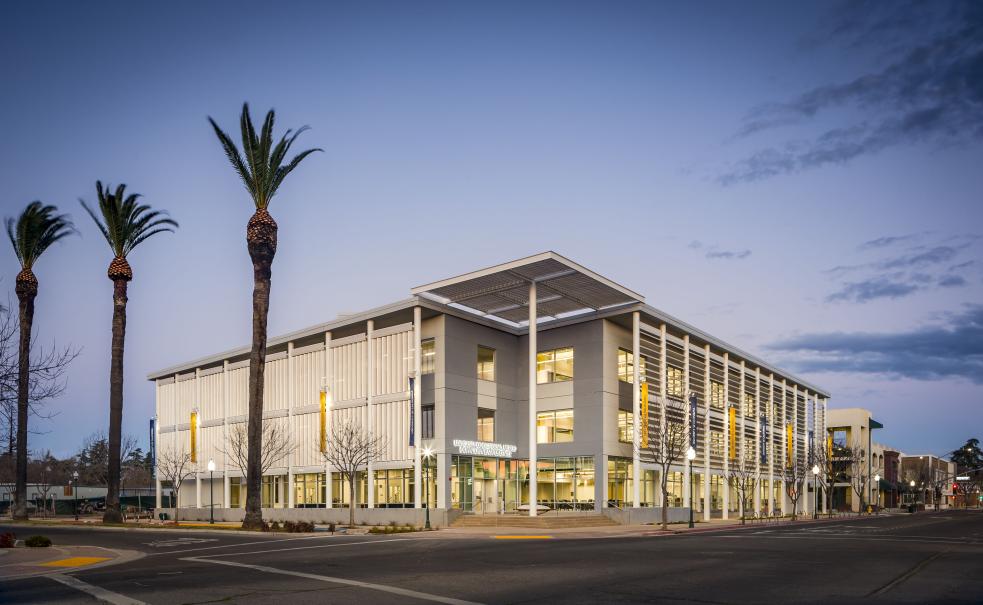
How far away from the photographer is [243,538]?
3781cm

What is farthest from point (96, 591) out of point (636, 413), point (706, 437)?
point (706, 437)

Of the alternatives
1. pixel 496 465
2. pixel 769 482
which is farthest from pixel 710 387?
pixel 496 465

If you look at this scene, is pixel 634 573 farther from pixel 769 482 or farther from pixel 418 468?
pixel 769 482

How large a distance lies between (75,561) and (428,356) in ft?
110

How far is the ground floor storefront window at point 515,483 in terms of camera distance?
56.2 metres

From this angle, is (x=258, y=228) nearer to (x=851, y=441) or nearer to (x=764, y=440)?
(x=764, y=440)

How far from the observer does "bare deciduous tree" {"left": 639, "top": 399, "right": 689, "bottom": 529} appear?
56312 mm

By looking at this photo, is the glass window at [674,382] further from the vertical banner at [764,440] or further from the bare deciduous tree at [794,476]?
the bare deciduous tree at [794,476]

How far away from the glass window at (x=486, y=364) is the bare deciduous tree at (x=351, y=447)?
8957 mm

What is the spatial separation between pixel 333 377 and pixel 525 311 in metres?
15.1

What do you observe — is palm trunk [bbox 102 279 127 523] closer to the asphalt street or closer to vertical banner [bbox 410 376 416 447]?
vertical banner [bbox 410 376 416 447]

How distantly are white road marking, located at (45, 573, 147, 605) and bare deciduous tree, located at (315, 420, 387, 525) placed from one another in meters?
32.7

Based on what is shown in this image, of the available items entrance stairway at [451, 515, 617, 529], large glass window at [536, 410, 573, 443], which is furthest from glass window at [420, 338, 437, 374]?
entrance stairway at [451, 515, 617, 529]

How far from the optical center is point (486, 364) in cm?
6084
